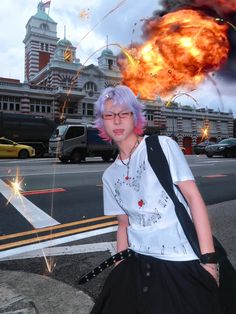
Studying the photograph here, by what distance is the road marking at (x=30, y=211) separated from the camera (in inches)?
239

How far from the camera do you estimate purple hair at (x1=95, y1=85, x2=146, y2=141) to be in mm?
2020

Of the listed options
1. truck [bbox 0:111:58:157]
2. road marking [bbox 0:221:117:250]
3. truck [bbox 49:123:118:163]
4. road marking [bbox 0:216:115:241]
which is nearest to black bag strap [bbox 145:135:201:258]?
road marking [bbox 0:221:117:250]

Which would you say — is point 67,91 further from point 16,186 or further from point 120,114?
point 120,114

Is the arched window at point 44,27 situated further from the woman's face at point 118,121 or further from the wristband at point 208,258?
the wristband at point 208,258

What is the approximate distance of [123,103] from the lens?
202 centimetres

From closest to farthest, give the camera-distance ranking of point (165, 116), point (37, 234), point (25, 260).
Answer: point (25, 260) → point (37, 234) → point (165, 116)

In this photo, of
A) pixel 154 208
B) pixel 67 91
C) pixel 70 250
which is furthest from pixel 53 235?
pixel 67 91

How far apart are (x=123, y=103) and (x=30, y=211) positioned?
5.36m

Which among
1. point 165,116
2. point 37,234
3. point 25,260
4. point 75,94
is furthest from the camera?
point 165,116

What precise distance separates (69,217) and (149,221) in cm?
486

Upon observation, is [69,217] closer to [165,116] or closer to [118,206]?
[118,206]

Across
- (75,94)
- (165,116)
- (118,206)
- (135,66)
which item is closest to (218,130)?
(165,116)

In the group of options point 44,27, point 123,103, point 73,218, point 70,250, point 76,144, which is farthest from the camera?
point 44,27

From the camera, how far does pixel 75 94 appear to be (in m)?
46.9
